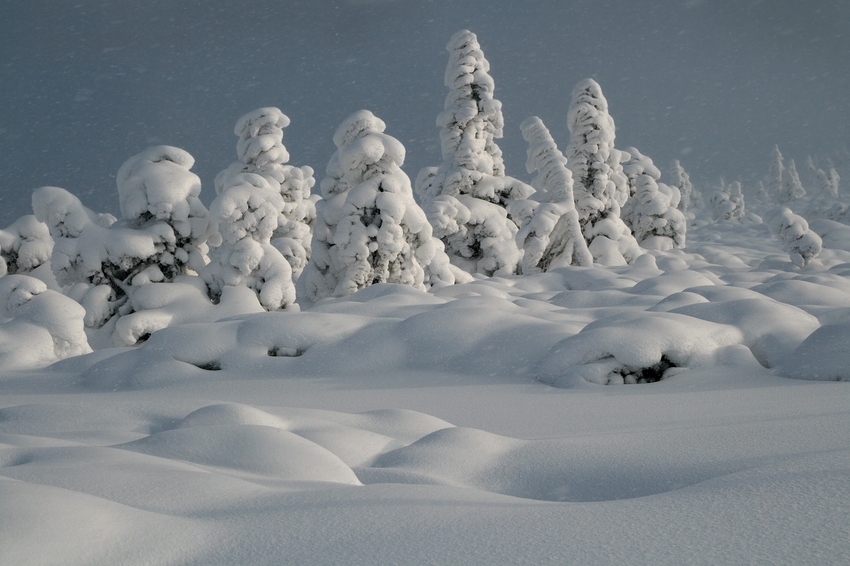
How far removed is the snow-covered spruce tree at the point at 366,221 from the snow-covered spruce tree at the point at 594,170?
12.1 m

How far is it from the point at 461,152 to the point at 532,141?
3.84 m

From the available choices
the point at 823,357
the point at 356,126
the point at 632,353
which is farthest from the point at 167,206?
the point at 823,357

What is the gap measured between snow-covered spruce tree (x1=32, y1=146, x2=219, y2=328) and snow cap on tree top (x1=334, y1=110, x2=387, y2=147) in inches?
149

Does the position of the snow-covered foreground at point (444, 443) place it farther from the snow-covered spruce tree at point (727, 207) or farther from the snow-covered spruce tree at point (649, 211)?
the snow-covered spruce tree at point (727, 207)

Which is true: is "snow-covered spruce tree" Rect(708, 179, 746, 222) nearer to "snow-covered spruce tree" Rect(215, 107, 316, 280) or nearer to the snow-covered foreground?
"snow-covered spruce tree" Rect(215, 107, 316, 280)

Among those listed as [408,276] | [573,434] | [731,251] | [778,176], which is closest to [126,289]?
[408,276]

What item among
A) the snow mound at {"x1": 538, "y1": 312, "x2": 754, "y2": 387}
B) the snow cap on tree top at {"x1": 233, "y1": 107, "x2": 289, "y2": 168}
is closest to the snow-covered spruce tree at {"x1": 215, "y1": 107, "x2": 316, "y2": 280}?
the snow cap on tree top at {"x1": 233, "y1": 107, "x2": 289, "y2": 168}

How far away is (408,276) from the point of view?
14.2 meters

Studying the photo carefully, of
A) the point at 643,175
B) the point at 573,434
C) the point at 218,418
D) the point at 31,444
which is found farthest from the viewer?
the point at 643,175

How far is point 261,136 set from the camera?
18922 mm

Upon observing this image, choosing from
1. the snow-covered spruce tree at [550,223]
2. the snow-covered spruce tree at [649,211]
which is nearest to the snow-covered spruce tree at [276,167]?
the snow-covered spruce tree at [550,223]

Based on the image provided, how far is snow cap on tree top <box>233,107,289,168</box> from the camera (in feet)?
61.6

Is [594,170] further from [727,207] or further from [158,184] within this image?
[727,207]

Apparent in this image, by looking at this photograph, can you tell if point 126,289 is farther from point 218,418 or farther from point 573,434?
point 573,434
